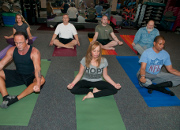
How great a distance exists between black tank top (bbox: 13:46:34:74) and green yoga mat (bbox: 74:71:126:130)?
35.5 inches

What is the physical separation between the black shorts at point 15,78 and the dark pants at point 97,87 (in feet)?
2.38

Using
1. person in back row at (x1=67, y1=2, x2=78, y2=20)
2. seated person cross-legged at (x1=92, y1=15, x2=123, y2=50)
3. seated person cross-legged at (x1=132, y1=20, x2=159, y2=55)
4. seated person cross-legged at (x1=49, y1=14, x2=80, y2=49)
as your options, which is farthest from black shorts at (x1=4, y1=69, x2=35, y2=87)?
person in back row at (x1=67, y1=2, x2=78, y2=20)

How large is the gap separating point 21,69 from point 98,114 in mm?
1398

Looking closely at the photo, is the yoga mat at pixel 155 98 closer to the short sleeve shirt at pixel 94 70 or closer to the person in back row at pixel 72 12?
the short sleeve shirt at pixel 94 70

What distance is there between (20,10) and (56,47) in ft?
12.7

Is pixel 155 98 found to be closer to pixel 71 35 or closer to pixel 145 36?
pixel 145 36

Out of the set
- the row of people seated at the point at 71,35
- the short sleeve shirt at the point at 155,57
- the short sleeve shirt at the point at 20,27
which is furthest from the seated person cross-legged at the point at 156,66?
the short sleeve shirt at the point at 20,27

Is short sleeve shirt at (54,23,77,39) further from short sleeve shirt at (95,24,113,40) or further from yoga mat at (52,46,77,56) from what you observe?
short sleeve shirt at (95,24,113,40)

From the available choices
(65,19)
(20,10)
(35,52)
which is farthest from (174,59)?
(20,10)

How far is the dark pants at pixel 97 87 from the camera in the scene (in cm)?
228

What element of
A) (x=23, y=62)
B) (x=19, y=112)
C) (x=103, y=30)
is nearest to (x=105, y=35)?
(x=103, y=30)

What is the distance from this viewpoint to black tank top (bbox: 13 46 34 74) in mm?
2076

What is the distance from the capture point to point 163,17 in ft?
24.5

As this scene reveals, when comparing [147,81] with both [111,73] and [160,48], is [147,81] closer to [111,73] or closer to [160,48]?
[160,48]
